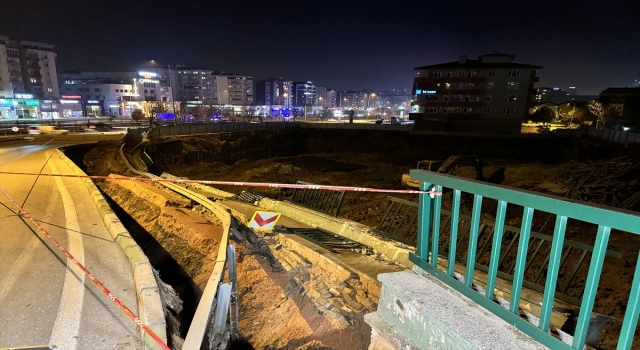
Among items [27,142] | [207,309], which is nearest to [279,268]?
[207,309]

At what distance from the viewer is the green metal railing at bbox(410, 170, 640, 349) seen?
1.86m

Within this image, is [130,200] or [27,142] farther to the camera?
[27,142]

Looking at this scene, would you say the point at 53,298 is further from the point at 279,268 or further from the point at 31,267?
the point at 279,268

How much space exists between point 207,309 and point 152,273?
182 cm

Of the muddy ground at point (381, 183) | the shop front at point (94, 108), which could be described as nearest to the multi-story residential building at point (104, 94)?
the shop front at point (94, 108)

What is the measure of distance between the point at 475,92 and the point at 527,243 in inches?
2050

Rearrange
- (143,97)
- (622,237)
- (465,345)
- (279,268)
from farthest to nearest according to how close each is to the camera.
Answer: (143,97) → (622,237) → (279,268) → (465,345)

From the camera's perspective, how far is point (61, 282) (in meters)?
4.46

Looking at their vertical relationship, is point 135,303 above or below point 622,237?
above

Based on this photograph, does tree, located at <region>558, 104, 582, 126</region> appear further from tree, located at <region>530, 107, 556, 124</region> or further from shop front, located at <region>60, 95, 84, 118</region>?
shop front, located at <region>60, 95, 84, 118</region>

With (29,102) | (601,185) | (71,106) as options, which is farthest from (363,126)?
(71,106)

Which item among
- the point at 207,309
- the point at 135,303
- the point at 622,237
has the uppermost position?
the point at 207,309

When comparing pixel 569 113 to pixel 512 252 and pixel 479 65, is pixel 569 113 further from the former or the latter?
pixel 512 252

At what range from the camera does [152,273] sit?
457 centimetres
